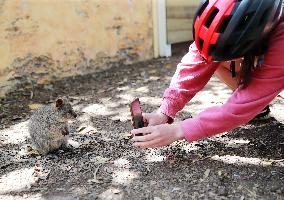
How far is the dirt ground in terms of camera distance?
2.70 metres

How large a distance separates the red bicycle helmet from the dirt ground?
838mm

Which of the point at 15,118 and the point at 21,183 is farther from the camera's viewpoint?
the point at 15,118

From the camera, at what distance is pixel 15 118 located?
14.2ft

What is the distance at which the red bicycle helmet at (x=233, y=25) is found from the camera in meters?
2.24

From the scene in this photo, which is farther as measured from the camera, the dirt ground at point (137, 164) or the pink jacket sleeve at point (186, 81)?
the pink jacket sleeve at point (186, 81)

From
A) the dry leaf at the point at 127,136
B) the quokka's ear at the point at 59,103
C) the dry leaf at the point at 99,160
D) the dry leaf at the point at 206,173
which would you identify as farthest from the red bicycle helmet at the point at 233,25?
the quokka's ear at the point at 59,103

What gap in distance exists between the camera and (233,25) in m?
2.26

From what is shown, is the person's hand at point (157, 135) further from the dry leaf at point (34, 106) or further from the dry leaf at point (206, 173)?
the dry leaf at point (34, 106)

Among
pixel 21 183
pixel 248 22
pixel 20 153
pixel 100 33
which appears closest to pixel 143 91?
pixel 100 33

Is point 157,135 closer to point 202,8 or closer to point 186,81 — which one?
point 186,81

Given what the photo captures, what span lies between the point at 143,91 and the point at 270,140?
6.61 ft

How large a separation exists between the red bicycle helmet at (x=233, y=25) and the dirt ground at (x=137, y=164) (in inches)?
33.0

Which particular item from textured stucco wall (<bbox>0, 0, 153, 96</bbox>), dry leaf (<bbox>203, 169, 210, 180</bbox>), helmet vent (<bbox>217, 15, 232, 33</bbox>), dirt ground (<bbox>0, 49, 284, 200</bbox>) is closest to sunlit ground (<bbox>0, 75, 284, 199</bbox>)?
dirt ground (<bbox>0, 49, 284, 200</bbox>)

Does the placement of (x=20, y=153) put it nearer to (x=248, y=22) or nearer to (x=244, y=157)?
(x=244, y=157)
